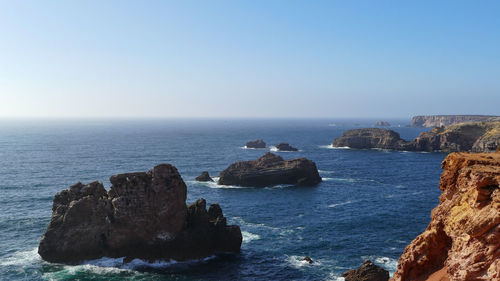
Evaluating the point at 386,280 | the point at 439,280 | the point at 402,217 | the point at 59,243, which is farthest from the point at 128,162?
the point at 439,280

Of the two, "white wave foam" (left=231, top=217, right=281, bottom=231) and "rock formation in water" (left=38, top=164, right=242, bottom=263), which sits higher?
"rock formation in water" (left=38, top=164, right=242, bottom=263)

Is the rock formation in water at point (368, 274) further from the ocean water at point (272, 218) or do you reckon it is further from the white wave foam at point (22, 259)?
the white wave foam at point (22, 259)

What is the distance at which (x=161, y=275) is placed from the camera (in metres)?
49.7

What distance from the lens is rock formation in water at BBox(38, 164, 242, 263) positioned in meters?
54.2

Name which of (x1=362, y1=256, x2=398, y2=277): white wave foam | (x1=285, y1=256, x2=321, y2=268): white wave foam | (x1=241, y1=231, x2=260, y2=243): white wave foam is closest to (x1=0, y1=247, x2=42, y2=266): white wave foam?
(x1=241, y1=231, x2=260, y2=243): white wave foam

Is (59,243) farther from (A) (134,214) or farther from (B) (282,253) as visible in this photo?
(B) (282,253)

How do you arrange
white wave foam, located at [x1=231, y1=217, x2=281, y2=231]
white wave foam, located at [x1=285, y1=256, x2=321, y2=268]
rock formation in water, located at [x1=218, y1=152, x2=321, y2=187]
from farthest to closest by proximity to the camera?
rock formation in water, located at [x1=218, y1=152, x2=321, y2=187] → white wave foam, located at [x1=231, y1=217, x2=281, y2=231] → white wave foam, located at [x1=285, y1=256, x2=321, y2=268]

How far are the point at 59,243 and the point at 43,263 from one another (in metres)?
3.10

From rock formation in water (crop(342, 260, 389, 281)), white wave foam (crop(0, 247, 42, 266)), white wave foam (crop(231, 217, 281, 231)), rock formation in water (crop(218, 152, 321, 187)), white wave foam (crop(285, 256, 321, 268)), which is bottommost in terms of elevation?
white wave foam (crop(0, 247, 42, 266))

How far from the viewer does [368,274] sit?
46156 mm

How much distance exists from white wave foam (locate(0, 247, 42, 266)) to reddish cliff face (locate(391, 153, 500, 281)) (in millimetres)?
47609

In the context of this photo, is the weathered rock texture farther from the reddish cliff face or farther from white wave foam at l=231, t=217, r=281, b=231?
the reddish cliff face

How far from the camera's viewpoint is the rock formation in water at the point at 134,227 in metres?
54.2

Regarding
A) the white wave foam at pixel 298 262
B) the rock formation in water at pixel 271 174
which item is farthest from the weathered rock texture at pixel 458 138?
the white wave foam at pixel 298 262
